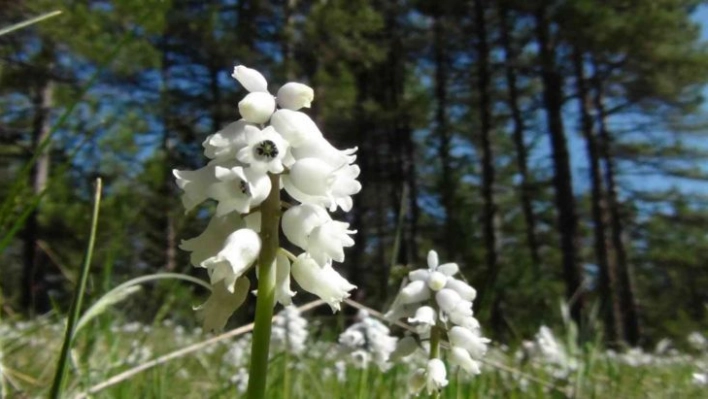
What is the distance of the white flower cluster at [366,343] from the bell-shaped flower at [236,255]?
1712 mm

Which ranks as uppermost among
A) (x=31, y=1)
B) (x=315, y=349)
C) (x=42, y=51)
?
(x=42, y=51)

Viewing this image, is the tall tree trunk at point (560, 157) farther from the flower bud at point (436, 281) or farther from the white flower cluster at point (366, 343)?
the flower bud at point (436, 281)

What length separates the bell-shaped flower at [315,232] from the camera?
1.14 metres

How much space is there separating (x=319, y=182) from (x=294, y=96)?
0.58 ft

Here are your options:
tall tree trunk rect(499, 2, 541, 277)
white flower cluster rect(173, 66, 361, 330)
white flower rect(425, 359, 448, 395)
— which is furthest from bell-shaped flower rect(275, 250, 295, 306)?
tall tree trunk rect(499, 2, 541, 277)

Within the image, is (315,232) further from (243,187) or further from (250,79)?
(250,79)

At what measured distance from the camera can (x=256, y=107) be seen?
1178mm

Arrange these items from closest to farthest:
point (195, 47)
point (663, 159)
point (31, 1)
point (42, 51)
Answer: point (31, 1)
point (42, 51)
point (195, 47)
point (663, 159)

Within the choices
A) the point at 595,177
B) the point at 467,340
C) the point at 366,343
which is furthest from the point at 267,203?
the point at 595,177

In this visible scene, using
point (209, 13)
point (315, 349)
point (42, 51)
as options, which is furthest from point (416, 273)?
point (209, 13)

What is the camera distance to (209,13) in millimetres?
22719

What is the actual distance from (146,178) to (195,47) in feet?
15.3

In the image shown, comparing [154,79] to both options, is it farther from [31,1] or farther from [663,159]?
[663,159]

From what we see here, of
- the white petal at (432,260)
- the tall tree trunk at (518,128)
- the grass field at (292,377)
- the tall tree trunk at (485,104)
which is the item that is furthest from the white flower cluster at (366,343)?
the tall tree trunk at (518,128)
